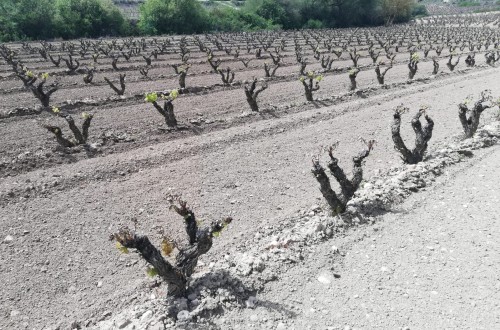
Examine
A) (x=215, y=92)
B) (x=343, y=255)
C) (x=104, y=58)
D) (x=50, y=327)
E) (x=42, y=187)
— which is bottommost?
(x=50, y=327)

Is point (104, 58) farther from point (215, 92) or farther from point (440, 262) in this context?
point (440, 262)

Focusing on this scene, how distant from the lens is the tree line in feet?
221

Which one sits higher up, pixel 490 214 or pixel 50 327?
pixel 490 214

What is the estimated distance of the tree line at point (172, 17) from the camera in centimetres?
6738

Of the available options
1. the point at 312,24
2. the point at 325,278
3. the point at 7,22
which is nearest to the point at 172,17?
the point at 7,22

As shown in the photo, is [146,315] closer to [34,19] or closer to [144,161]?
[144,161]

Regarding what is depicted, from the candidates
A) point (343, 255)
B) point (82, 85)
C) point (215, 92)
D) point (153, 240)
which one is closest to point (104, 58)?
point (82, 85)

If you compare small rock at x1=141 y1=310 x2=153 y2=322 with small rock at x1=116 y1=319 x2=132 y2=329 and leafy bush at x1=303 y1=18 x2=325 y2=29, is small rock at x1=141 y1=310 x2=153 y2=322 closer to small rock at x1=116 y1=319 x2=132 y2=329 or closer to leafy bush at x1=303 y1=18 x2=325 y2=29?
small rock at x1=116 y1=319 x2=132 y2=329

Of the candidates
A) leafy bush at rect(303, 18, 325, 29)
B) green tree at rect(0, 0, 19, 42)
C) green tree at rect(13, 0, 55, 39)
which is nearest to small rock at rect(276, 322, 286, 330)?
green tree at rect(0, 0, 19, 42)

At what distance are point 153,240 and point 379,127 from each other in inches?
503

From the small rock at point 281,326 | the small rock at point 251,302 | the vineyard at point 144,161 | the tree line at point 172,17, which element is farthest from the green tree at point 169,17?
the small rock at point 281,326

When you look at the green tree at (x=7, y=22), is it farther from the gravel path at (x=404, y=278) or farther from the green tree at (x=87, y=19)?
the gravel path at (x=404, y=278)

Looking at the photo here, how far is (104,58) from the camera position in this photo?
143ft

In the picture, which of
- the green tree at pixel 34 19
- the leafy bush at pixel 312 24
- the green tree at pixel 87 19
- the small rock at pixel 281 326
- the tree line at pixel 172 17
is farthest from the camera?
the leafy bush at pixel 312 24
